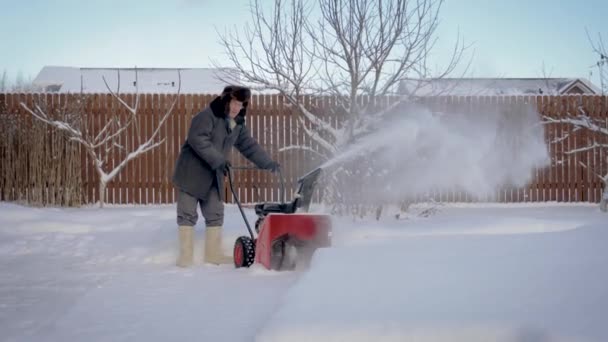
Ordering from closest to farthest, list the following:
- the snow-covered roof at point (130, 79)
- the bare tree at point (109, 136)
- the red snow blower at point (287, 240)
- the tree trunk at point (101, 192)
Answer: the red snow blower at point (287, 240), the bare tree at point (109, 136), the tree trunk at point (101, 192), the snow-covered roof at point (130, 79)

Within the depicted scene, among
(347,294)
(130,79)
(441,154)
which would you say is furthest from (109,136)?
(130,79)

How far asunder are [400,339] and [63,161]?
9135 millimetres

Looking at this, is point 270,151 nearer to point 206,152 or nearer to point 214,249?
point 214,249

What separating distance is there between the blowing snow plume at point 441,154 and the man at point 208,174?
3.34ft

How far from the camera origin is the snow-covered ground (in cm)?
269

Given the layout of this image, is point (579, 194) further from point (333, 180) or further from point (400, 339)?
point (400, 339)

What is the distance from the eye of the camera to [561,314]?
8.50ft

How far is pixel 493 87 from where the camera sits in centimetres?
1290

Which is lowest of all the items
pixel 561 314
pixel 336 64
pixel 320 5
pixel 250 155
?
pixel 561 314

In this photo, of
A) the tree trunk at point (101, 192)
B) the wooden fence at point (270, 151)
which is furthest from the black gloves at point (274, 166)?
the tree trunk at point (101, 192)

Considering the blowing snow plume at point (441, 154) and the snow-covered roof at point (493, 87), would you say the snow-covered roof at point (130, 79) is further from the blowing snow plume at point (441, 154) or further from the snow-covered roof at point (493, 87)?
the blowing snow plume at point (441, 154)

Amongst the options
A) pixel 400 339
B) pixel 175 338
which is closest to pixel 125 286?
A: pixel 175 338

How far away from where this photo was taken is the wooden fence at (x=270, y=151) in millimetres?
11484

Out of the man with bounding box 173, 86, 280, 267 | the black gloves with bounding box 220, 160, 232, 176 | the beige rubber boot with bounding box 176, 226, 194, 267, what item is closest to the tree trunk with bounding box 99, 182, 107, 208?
the man with bounding box 173, 86, 280, 267
